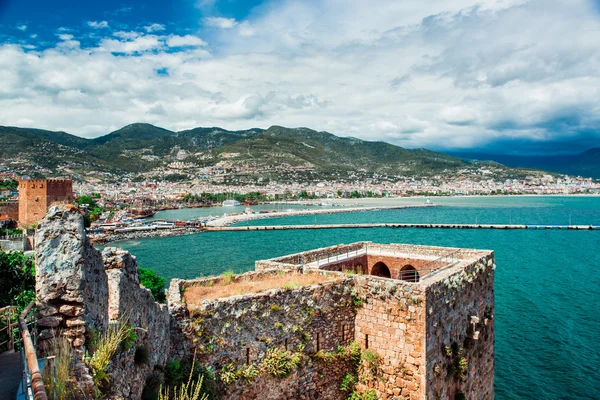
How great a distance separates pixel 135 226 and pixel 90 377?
3190 inches

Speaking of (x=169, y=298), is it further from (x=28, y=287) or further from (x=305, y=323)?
(x=28, y=287)

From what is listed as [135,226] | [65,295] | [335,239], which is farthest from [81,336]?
[135,226]

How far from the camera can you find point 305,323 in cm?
775

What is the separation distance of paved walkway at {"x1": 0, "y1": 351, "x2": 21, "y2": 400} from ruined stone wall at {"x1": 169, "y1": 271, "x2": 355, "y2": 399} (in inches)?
80.7

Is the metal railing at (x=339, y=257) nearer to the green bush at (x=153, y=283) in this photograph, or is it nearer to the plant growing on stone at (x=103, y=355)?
the plant growing on stone at (x=103, y=355)

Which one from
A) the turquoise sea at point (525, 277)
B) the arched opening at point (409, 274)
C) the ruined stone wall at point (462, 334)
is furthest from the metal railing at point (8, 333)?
the turquoise sea at point (525, 277)

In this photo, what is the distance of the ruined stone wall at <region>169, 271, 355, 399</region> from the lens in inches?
262

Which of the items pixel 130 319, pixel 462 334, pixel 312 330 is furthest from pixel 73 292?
pixel 462 334

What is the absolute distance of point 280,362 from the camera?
291 inches

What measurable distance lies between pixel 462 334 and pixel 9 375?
809cm

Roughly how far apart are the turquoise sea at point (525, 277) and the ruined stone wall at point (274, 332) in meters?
10.5

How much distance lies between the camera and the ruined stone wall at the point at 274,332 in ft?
21.8

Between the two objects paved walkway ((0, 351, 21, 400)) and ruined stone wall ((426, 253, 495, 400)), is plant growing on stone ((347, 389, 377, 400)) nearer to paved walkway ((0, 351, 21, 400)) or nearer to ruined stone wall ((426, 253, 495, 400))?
ruined stone wall ((426, 253, 495, 400))

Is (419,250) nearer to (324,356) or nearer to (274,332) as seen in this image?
(324,356)
